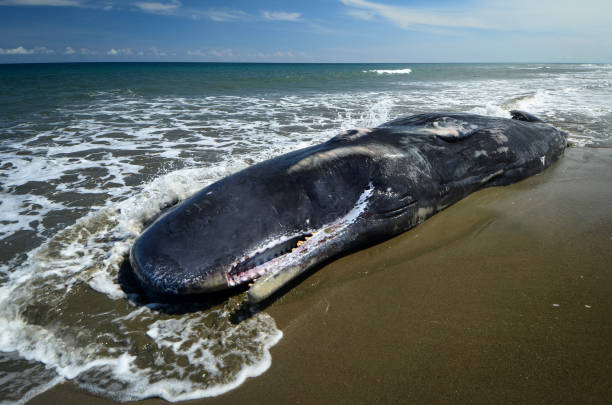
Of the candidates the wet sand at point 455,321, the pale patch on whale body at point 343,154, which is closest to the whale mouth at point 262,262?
the wet sand at point 455,321

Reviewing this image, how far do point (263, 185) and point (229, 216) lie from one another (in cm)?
41

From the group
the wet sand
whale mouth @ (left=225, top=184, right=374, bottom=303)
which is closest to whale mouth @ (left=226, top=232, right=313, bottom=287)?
whale mouth @ (left=225, top=184, right=374, bottom=303)

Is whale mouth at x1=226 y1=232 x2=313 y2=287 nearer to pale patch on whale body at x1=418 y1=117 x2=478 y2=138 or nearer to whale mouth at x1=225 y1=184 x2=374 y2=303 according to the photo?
whale mouth at x1=225 y1=184 x2=374 y2=303

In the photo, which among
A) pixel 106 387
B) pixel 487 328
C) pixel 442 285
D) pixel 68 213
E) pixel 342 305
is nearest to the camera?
pixel 106 387

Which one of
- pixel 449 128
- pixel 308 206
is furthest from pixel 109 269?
pixel 449 128

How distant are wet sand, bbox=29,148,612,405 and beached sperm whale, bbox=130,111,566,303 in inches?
10.7

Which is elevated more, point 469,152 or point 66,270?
point 469,152

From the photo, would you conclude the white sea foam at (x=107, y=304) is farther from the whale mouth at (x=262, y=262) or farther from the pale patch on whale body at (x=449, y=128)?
the pale patch on whale body at (x=449, y=128)

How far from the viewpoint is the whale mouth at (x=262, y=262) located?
2607 mm

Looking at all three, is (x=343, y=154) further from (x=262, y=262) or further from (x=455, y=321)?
(x=455, y=321)

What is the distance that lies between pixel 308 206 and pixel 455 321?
142 centimetres

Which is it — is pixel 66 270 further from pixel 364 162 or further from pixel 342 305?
pixel 364 162

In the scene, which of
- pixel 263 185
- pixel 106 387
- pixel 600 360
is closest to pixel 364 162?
pixel 263 185

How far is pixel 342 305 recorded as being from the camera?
8.52 ft
